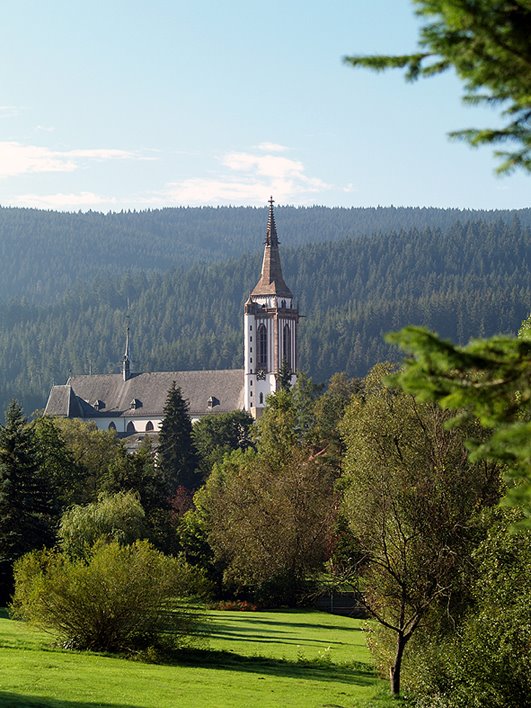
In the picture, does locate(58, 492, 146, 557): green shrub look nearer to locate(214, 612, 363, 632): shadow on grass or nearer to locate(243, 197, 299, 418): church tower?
locate(214, 612, 363, 632): shadow on grass

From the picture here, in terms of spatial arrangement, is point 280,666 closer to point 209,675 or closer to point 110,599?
point 209,675

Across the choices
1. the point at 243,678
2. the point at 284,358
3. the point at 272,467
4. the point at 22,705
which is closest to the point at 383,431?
the point at 243,678

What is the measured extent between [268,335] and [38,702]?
120088mm

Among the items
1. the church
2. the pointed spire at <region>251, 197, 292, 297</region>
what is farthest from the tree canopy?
the pointed spire at <region>251, 197, 292, 297</region>

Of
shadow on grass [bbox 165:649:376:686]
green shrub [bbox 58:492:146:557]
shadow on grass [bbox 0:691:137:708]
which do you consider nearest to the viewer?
shadow on grass [bbox 0:691:137:708]

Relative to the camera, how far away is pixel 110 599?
32250 millimetres

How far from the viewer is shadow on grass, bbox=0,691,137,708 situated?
22859 millimetres

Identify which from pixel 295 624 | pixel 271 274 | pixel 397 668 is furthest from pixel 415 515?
pixel 271 274

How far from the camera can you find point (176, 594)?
33.5 m

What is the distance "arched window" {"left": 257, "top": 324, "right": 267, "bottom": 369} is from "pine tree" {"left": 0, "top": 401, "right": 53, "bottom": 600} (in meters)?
91.0

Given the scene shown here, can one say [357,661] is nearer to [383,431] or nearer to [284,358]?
[383,431]

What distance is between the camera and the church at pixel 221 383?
141625mm

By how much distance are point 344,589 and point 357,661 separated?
56.2 ft

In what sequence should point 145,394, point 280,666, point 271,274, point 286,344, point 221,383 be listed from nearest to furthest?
1. point 280,666
2. point 286,344
3. point 271,274
4. point 221,383
5. point 145,394
